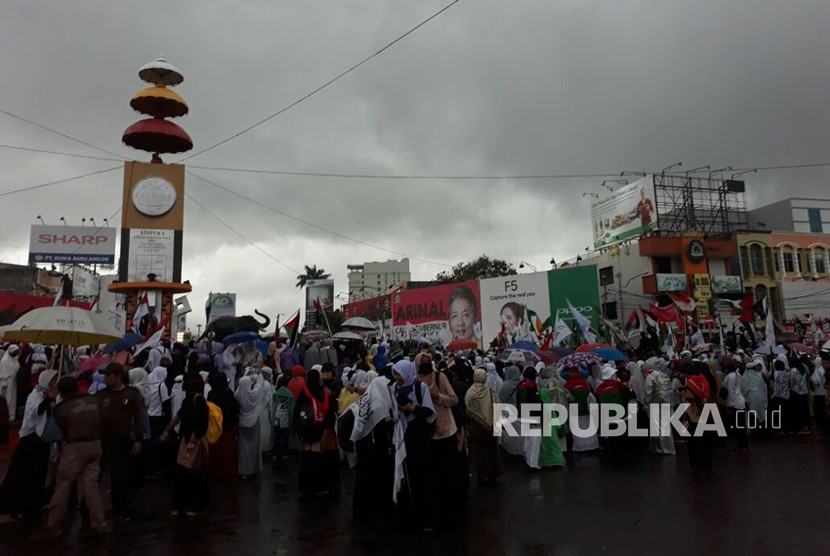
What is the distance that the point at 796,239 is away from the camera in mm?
44688

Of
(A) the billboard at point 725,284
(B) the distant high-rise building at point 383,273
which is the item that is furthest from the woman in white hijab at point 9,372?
(B) the distant high-rise building at point 383,273

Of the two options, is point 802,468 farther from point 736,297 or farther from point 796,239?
point 796,239

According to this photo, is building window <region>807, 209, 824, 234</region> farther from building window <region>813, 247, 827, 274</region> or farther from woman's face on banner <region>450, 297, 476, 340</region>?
woman's face on banner <region>450, 297, 476, 340</region>

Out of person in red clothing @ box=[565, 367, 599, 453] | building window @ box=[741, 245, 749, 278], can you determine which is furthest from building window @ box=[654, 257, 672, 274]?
person in red clothing @ box=[565, 367, 599, 453]

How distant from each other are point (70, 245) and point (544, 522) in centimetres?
5245

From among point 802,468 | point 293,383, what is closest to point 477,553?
point 293,383

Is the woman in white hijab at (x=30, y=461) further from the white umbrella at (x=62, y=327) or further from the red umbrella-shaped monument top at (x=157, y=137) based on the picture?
the red umbrella-shaped monument top at (x=157, y=137)

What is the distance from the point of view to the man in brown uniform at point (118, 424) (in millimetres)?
6238

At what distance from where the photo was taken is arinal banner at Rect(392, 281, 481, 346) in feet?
134

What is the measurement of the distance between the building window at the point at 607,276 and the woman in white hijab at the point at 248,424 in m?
39.5

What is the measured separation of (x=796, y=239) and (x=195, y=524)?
50.2 m

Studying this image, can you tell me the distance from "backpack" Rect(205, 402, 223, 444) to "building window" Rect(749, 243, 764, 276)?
45500 millimetres

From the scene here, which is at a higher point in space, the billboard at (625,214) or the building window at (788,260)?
the billboard at (625,214)

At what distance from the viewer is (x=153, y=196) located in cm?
2419
